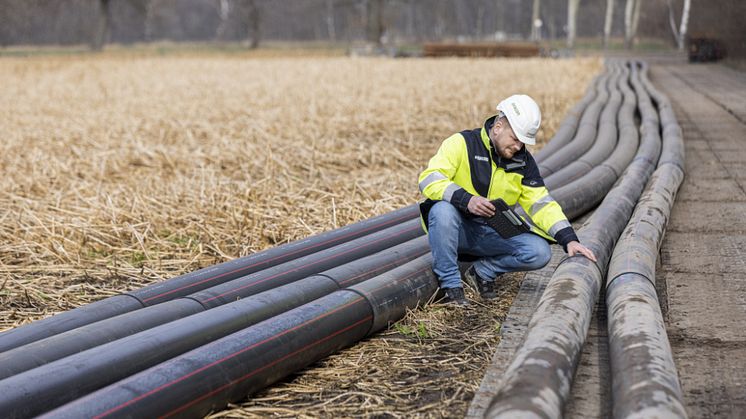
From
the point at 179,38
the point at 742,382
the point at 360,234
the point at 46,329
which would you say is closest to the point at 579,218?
the point at 360,234

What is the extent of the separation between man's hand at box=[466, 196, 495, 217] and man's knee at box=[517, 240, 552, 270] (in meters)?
0.49

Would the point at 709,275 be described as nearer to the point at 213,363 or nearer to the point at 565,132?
the point at 213,363

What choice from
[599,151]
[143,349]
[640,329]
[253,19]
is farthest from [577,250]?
[253,19]

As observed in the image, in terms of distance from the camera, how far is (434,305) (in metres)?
4.88

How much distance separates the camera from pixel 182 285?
4555 millimetres

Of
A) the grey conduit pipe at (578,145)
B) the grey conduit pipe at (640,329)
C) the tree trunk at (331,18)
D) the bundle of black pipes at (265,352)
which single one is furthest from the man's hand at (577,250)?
the tree trunk at (331,18)

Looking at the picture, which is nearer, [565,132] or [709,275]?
[709,275]

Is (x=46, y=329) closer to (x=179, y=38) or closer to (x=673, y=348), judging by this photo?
(x=673, y=348)

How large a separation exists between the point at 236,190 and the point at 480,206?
370cm

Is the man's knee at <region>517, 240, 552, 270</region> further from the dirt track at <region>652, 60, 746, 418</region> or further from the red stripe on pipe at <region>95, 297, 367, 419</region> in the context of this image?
the red stripe on pipe at <region>95, 297, 367, 419</region>

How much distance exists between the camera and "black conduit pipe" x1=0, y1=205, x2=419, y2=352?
3908mm

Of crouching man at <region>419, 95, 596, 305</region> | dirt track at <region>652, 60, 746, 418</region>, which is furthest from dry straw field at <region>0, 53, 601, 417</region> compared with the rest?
dirt track at <region>652, 60, 746, 418</region>

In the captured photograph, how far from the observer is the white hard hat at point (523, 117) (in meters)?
4.51

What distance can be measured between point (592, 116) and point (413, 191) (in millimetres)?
5340
